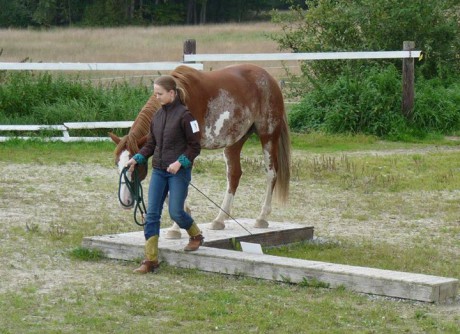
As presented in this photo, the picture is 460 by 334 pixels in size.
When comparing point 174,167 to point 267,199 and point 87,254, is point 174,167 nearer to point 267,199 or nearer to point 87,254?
point 87,254

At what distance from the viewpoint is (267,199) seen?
10.2 m

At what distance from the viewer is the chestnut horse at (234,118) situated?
30.3ft

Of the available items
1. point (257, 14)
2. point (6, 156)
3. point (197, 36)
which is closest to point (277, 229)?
point (6, 156)

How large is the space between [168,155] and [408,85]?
400 inches

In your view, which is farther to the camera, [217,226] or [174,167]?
[217,226]

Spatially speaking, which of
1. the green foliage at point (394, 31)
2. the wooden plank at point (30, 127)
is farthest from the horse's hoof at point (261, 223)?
the green foliage at point (394, 31)

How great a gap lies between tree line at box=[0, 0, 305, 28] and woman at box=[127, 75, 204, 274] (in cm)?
5585

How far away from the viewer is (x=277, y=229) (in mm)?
9828

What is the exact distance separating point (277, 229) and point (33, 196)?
3.63 metres

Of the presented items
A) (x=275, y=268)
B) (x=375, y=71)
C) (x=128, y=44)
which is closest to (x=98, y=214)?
(x=275, y=268)

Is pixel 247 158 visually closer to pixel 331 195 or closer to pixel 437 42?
pixel 331 195

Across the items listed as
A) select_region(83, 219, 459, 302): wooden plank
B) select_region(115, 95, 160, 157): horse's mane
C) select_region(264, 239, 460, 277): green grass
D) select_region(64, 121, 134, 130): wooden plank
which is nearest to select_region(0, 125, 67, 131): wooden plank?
select_region(64, 121, 134, 130): wooden plank

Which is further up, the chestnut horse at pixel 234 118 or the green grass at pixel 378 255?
the chestnut horse at pixel 234 118

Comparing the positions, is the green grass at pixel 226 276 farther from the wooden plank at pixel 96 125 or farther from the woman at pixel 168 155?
the wooden plank at pixel 96 125
